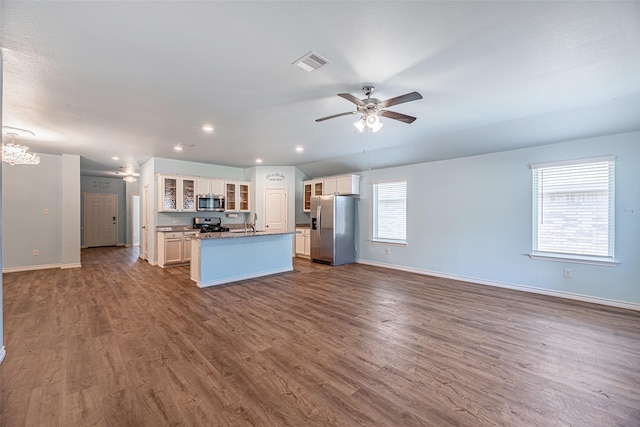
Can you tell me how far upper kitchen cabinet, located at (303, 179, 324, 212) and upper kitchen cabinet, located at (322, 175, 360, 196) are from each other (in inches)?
11.5

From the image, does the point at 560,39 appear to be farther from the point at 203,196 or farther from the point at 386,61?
the point at 203,196

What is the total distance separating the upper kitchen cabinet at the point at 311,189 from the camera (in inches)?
307

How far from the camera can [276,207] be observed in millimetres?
7918

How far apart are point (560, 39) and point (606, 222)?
10.9ft

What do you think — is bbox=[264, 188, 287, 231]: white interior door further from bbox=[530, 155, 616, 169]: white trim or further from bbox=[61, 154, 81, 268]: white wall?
bbox=[530, 155, 616, 169]: white trim

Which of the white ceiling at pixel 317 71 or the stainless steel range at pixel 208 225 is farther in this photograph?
the stainless steel range at pixel 208 225

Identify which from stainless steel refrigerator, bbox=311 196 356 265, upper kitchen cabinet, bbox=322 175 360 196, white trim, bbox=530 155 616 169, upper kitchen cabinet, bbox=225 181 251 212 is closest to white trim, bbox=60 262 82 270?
upper kitchen cabinet, bbox=225 181 251 212

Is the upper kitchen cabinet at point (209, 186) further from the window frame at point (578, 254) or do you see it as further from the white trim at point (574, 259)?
Answer: the white trim at point (574, 259)

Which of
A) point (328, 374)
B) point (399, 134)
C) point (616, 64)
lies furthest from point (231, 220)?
point (616, 64)

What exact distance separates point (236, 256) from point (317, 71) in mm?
3792

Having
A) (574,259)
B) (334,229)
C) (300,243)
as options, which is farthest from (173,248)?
(574,259)

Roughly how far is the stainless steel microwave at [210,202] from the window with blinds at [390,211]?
162 inches

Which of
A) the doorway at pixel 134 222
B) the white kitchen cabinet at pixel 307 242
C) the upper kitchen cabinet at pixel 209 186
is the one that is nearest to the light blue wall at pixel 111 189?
the doorway at pixel 134 222

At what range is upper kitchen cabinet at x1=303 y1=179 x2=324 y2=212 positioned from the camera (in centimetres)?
780
